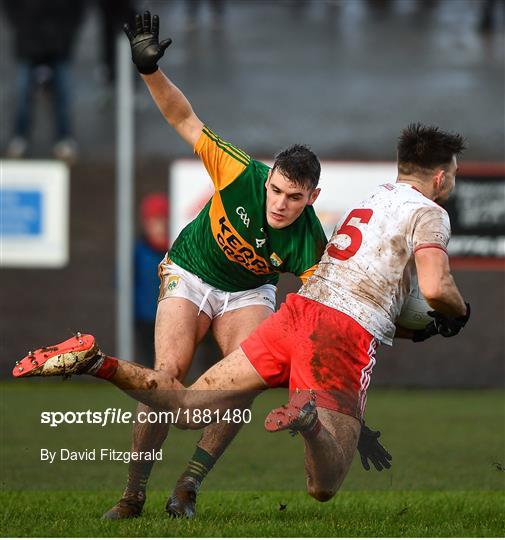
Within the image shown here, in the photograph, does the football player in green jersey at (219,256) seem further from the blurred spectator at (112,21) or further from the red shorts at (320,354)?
the blurred spectator at (112,21)

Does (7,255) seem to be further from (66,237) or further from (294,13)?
(294,13)

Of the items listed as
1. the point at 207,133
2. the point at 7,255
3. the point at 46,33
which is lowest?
the point at 7,255

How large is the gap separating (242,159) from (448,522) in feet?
6.90

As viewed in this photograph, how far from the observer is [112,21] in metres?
14.1

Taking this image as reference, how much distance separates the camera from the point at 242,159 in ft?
20.9

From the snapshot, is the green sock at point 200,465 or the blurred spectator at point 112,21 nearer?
the green sock at point 200,465

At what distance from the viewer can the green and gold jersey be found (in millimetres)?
6219

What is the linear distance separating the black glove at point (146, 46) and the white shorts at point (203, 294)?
3.59 feet

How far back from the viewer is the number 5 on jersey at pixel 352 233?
577cm

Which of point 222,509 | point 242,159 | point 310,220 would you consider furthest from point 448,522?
→ point 242,159

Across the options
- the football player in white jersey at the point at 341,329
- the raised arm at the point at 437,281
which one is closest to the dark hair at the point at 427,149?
the football player in white jersey at the point at 341,329

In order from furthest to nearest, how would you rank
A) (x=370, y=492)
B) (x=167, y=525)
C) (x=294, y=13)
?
(x=294, y=13)
(x=370, y=492)
(x=167, y=525)

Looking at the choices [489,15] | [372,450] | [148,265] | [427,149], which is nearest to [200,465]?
[372,450]

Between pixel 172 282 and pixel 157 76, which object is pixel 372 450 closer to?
pixel 172 282
